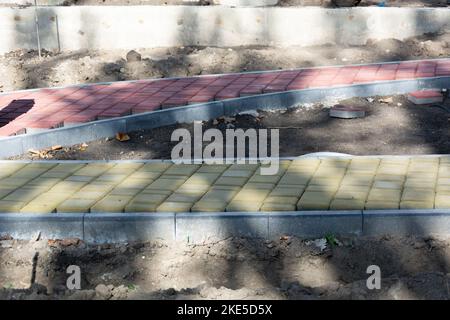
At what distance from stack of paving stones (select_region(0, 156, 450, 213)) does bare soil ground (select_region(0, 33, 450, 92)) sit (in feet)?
10.6

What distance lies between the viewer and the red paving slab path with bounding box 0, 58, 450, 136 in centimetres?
722

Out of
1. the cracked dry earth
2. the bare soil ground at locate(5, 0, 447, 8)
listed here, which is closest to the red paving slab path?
the bare soil ground at locate(5, 0, 447, 8)

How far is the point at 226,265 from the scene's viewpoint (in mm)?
4383

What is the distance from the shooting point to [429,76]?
8000 mm

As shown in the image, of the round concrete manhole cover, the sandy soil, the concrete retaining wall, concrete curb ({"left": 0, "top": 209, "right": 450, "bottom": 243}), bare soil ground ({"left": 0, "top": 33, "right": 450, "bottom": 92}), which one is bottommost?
concrete curb ({"left": 0, "top": 209, "right": 450, "bottom": 243})

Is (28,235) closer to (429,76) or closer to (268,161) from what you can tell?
(268,161)

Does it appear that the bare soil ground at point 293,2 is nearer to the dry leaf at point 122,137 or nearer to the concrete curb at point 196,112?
the concrete curb at point 196,112

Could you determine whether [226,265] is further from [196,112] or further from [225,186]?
[196,112]

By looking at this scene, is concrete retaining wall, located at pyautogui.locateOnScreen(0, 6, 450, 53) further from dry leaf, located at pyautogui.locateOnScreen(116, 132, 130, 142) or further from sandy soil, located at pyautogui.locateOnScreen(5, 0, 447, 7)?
dry leaf, located at pyautogui.locateOnScreen(116, 132, 130, 142)

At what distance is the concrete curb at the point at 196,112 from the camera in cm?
656

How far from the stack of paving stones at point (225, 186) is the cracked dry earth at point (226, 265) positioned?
0.31m

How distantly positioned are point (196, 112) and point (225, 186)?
202 centimetres

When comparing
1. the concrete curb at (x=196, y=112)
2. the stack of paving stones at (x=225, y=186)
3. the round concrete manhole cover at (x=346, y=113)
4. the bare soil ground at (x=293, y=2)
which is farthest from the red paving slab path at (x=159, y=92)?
the bare soil ground at (x=293, y=2)

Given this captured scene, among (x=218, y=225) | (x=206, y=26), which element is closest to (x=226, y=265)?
(x=218, y=225)
